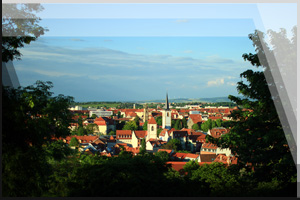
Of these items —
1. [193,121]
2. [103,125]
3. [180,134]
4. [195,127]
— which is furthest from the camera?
[193,121]

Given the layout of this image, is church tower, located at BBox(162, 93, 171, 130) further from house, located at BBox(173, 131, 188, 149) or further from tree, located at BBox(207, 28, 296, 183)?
A: tree, located at BBox(207, 28, 296, 183)

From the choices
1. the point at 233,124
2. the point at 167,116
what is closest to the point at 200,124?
the point at 167,116

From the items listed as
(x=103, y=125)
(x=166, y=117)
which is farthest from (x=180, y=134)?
(x=103, y=125)

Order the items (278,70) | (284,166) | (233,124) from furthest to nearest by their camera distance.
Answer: (233,124) < (278,70) < (284,166)

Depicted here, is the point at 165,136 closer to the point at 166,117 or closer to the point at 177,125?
the point at 166,117

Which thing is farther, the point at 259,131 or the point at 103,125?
the point at 103,125

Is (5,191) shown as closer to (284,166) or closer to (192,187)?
(192,187)
